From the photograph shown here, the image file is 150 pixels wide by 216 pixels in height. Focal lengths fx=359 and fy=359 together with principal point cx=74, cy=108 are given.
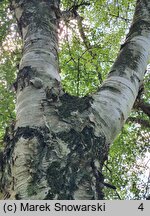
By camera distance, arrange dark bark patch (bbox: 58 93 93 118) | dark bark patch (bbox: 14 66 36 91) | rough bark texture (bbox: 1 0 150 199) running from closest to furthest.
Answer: rough bark texture (bbox: 1 0 150 199) < dark bark patch (bbox: 58 93 93 118) < dark bark patch (bbox: 14 66 36 91)

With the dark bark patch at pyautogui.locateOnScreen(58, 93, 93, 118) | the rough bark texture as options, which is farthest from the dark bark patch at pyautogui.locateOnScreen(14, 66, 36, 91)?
→ the dark bark patch at pyautogui.locateOnScreen(58, 93, 93, 118)

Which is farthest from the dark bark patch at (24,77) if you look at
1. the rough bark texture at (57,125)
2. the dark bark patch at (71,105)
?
the dark bark patch at (71,105)

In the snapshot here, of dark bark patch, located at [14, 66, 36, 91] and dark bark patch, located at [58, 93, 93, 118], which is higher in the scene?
dark bark patch, located at [14, 66, 36, 91]

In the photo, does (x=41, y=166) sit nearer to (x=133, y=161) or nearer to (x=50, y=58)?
(x=50, y=58)

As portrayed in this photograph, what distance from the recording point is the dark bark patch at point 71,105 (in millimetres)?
2225

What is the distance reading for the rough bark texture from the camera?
184 cm

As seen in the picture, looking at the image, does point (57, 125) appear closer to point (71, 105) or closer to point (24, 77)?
point (71, 105)

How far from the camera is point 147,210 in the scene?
1.96 m

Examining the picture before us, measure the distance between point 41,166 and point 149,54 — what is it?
175cm

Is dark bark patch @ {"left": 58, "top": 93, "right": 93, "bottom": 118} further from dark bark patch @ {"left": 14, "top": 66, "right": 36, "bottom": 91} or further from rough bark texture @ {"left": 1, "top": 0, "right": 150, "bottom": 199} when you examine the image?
dark bark patch @ {"left": 14, "top": 66, "right": 36, "bottom": 91}

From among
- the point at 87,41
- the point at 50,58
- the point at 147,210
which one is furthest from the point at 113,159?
the point at 147,210

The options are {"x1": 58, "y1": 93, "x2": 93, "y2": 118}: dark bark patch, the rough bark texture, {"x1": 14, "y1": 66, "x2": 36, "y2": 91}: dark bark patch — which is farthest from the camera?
{"x1": 14, "y1": 66, "x2": 36, "y2": 91}: dark bark patch

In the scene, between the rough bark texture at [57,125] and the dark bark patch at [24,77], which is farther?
the dark bark patch at [24,77]

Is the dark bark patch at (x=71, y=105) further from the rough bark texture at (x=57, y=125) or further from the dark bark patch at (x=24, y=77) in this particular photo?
the dark bark patch at (x=24, y=77)
